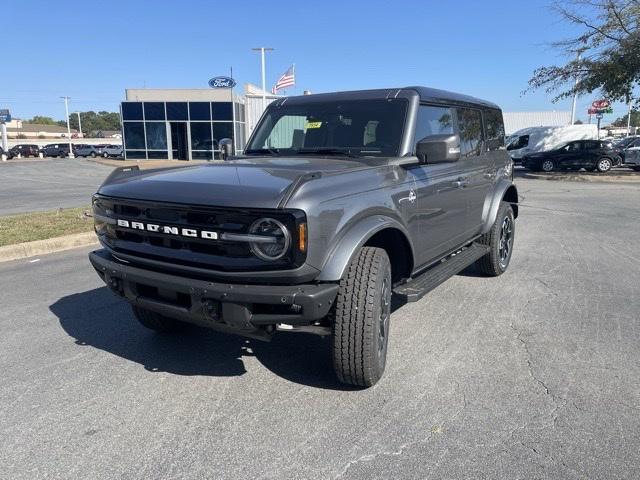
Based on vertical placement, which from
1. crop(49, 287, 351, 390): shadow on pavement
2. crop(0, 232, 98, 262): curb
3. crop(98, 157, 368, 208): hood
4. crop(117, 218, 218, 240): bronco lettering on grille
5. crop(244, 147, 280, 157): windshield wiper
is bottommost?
crop(49, 287, 351, 390): shadow on pavement

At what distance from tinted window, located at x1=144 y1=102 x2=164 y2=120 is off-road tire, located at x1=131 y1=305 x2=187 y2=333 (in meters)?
35.7

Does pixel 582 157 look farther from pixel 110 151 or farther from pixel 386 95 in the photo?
pixel 110 151

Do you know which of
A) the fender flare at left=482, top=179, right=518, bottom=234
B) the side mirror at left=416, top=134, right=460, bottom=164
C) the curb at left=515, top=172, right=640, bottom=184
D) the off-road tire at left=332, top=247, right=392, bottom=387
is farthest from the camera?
the curb at left=515, top=172, right=640, bottom=184

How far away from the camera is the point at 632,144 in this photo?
27969 millimetres

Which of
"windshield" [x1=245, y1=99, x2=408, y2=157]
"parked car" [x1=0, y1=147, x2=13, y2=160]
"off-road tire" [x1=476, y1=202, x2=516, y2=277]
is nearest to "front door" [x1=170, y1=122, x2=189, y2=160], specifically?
"parked car" [x1=0, y1=147, x2=13, y2=160]

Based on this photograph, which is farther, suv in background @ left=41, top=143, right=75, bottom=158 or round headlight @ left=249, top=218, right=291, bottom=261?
suv in background @ left=41, top=143, right=75, bottom=158

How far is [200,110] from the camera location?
37.0 meters

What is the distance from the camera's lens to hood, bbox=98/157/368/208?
9.62 ft

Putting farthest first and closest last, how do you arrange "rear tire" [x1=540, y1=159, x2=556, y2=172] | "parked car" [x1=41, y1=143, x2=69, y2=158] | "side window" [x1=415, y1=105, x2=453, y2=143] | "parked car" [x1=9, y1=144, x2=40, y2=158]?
"parked car" [x1=41, y1=143, x2=69, y2=158], "parked car" [x1=9, y1=144, x2=40, y2=158], "rear tire" [x1=540, y1=159, x2=556, y2=172], "side window" [x1=415, y1=105, x2=453, y2=143]

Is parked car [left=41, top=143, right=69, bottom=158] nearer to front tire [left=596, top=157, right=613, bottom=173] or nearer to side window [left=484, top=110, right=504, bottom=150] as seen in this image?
front tire [left=596, top=157, right=613, bottom=173]

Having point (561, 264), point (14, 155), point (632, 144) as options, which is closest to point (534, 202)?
point (561, 264)

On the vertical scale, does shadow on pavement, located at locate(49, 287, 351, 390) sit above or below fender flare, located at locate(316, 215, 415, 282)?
below

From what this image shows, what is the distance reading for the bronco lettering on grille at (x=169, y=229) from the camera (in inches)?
119

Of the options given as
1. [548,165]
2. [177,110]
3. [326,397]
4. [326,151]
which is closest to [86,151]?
[177,110]
